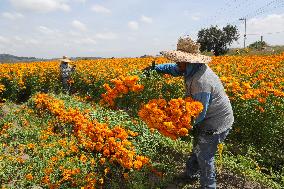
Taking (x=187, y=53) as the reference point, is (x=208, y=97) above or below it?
below

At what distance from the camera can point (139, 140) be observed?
265 inches

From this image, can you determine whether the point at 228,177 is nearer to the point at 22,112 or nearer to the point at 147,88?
the point at 147,88

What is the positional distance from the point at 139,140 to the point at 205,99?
8.99 ft

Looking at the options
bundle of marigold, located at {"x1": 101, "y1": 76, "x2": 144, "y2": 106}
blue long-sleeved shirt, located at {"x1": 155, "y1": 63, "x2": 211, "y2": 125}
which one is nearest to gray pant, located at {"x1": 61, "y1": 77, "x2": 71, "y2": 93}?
bundle of marigold, located at {"x1": 101, "y1": 76, "x2": 144, "y2": 106}

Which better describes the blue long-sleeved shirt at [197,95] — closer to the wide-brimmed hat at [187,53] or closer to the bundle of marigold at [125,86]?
the wide-brimmed hat at [187,53]

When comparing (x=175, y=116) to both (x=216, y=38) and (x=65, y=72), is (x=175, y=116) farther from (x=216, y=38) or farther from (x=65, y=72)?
(x=216, y=38)

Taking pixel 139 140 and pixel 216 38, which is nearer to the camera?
pixel 139 140

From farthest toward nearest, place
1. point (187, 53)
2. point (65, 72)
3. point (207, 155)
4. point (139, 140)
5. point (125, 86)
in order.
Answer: point (65, 72) < point (139, 140) < point (125, 86) < point (207, 155) < point (187, 53)

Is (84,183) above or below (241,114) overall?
below

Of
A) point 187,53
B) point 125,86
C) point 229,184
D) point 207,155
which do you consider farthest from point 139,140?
point 187,53

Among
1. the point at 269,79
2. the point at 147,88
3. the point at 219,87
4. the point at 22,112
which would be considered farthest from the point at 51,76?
the point at 219,87

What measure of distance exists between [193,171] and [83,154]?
1.86m

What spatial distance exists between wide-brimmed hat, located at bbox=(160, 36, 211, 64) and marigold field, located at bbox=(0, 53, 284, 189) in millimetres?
467

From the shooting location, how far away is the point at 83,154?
6.17 metres
